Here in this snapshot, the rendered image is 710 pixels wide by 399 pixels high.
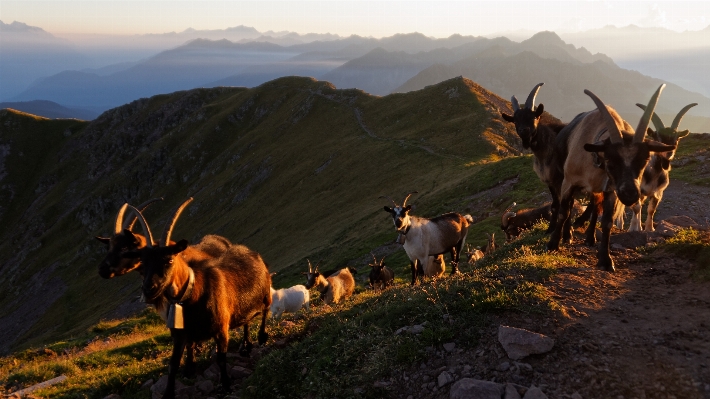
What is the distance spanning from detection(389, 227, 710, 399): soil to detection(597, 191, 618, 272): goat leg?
910mm

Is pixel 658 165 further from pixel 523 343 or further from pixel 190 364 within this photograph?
pixel 190 364

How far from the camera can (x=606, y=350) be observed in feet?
19.8

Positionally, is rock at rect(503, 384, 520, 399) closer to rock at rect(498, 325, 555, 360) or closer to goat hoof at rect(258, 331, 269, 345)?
rock at rect(498, 325, 555, 360)

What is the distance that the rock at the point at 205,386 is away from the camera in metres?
8.58

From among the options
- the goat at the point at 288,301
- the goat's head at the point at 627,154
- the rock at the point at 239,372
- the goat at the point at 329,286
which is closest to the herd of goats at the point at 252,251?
the goat's head at the point at 627,154

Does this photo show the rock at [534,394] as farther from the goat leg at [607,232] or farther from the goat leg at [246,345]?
the goat leg at [246,345]

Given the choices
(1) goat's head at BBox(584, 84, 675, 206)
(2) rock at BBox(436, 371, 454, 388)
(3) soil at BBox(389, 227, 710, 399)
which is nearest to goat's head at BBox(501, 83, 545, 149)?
(1) goat's head at BBox(584, 84, 675, 206)

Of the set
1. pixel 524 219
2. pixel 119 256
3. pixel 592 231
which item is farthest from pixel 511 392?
pixel 524 219

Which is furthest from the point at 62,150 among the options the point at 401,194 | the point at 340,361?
the point at 340,361

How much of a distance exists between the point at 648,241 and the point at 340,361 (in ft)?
27.5

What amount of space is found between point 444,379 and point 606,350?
2.31 meters

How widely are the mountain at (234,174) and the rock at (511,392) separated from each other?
25932mm

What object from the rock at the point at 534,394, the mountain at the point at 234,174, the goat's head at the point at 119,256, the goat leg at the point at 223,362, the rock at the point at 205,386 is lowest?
the mountain at the point at 234,174

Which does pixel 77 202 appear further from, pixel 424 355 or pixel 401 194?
pixel 424 355
